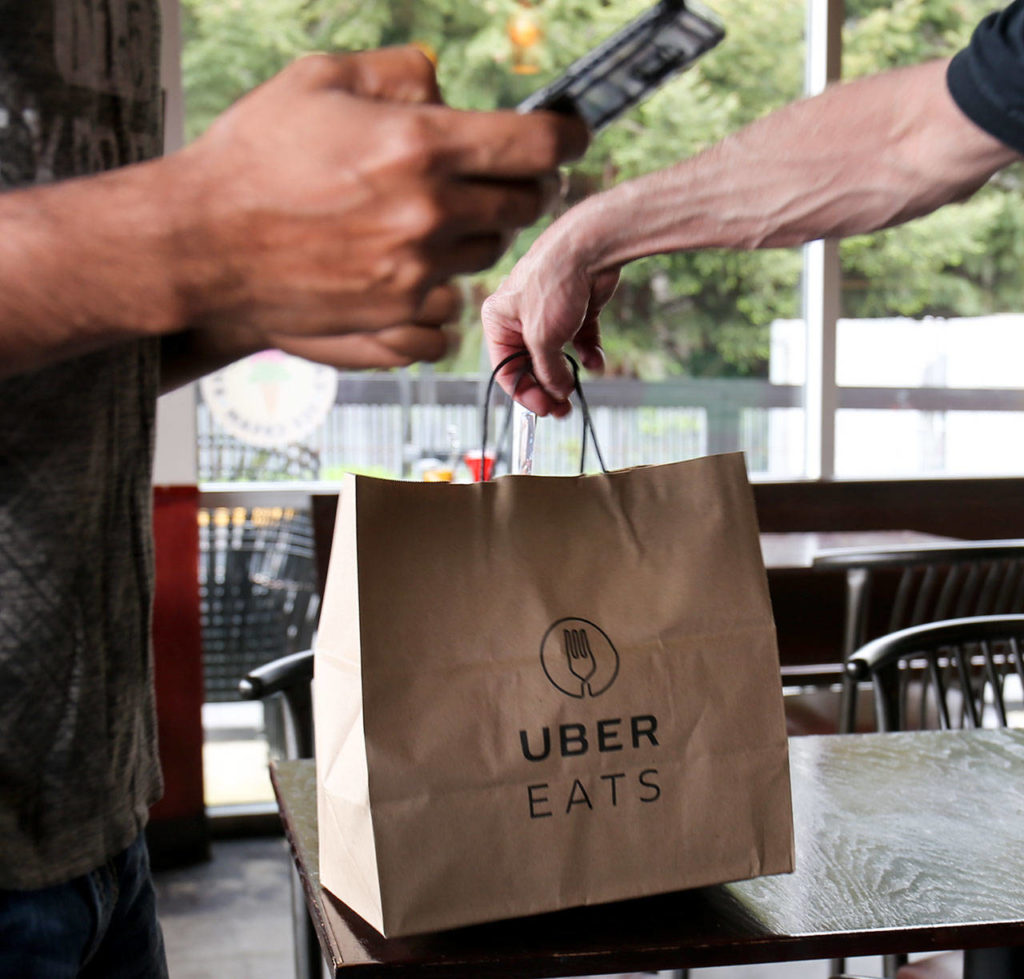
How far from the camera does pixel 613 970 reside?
72cm

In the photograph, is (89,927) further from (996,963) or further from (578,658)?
(996,963)

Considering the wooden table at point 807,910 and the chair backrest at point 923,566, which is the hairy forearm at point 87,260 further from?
the chair backrest at point 923,566

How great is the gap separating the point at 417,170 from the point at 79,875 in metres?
0.42

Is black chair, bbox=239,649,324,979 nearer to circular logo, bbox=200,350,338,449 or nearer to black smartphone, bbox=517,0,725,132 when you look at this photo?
black smartphone, bbox=517,0,725,132

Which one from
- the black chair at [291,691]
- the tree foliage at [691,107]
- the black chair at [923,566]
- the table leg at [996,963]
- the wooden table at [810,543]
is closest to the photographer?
the table leg at [996,963]

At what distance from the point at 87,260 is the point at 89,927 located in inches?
15.1

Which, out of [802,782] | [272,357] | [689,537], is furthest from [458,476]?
[689,537]

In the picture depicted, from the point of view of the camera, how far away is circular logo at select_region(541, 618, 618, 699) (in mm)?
728

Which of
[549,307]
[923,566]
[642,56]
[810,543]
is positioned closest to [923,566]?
[923,566]

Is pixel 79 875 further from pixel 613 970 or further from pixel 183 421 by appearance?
pixel 183 421

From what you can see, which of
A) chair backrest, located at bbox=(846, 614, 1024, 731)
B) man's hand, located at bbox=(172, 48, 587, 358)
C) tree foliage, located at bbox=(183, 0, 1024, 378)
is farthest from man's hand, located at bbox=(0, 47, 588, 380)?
tree foliage, located at bbox=(183, 0, 1024, 378)

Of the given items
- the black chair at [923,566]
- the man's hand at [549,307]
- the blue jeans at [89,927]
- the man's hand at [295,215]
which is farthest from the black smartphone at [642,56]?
the black chair at [923,566]

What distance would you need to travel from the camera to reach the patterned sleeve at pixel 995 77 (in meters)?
0.78

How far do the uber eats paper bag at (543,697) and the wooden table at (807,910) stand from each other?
0.03 metres
